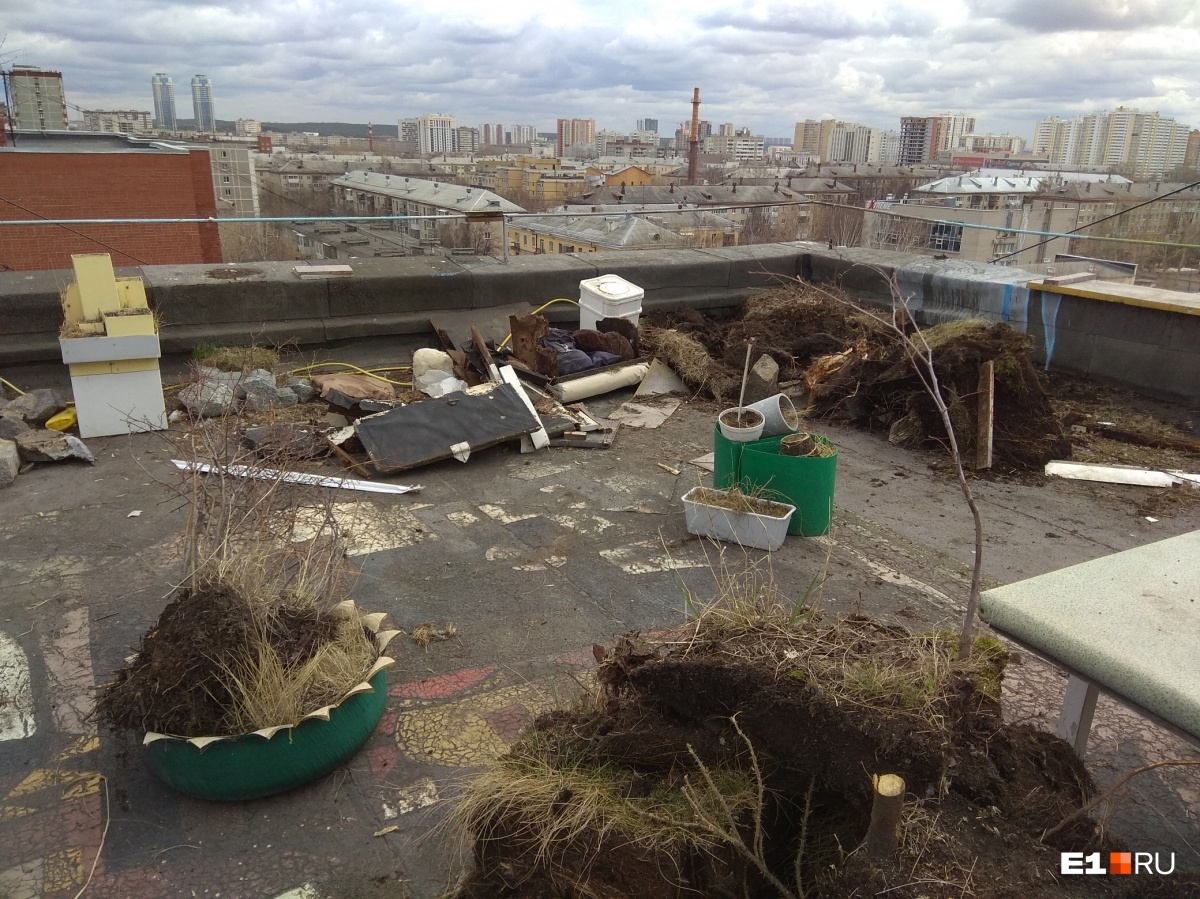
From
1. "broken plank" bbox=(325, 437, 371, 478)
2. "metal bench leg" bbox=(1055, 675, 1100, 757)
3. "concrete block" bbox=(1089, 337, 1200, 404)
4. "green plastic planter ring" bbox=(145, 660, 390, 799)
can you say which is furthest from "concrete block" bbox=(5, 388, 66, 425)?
"concrete block" bbox=(1089, 337, 1200, 404)

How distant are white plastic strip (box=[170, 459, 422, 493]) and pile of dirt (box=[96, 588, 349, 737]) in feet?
1.79

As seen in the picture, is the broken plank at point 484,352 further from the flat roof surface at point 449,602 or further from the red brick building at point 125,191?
the red brick building at point 125,191

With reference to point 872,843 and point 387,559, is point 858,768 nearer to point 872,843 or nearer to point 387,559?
point 872,843

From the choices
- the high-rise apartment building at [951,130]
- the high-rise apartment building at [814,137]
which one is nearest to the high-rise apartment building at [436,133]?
the high-rise apartment building at [814,137]

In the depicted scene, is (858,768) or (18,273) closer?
(858,768)

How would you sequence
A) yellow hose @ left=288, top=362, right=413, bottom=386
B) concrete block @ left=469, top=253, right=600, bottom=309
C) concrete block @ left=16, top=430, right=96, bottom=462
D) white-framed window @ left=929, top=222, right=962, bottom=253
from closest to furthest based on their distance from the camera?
concrete block @ left=16, top=430, right=96, bottom=462
yellow hose @ left=288, top=362, right=413, bottom=386
concrete block @ left=469, top=253, right=600, bottom=309
white-framed window @ left=929, top=222, right=962, bottom=253

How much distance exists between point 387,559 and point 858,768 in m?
3.16

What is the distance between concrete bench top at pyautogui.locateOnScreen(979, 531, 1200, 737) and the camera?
7.30 ft

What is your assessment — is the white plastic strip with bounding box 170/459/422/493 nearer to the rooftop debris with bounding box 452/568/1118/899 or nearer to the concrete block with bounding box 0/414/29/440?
the concrete block with bounding box 0/414/29/440

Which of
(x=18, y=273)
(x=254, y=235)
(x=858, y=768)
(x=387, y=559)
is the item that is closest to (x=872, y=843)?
(x=858, y=768)

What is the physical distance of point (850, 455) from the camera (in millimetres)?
6660

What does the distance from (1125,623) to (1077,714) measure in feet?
1.57

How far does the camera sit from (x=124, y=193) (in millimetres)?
30000

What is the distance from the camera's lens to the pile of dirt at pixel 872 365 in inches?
253
